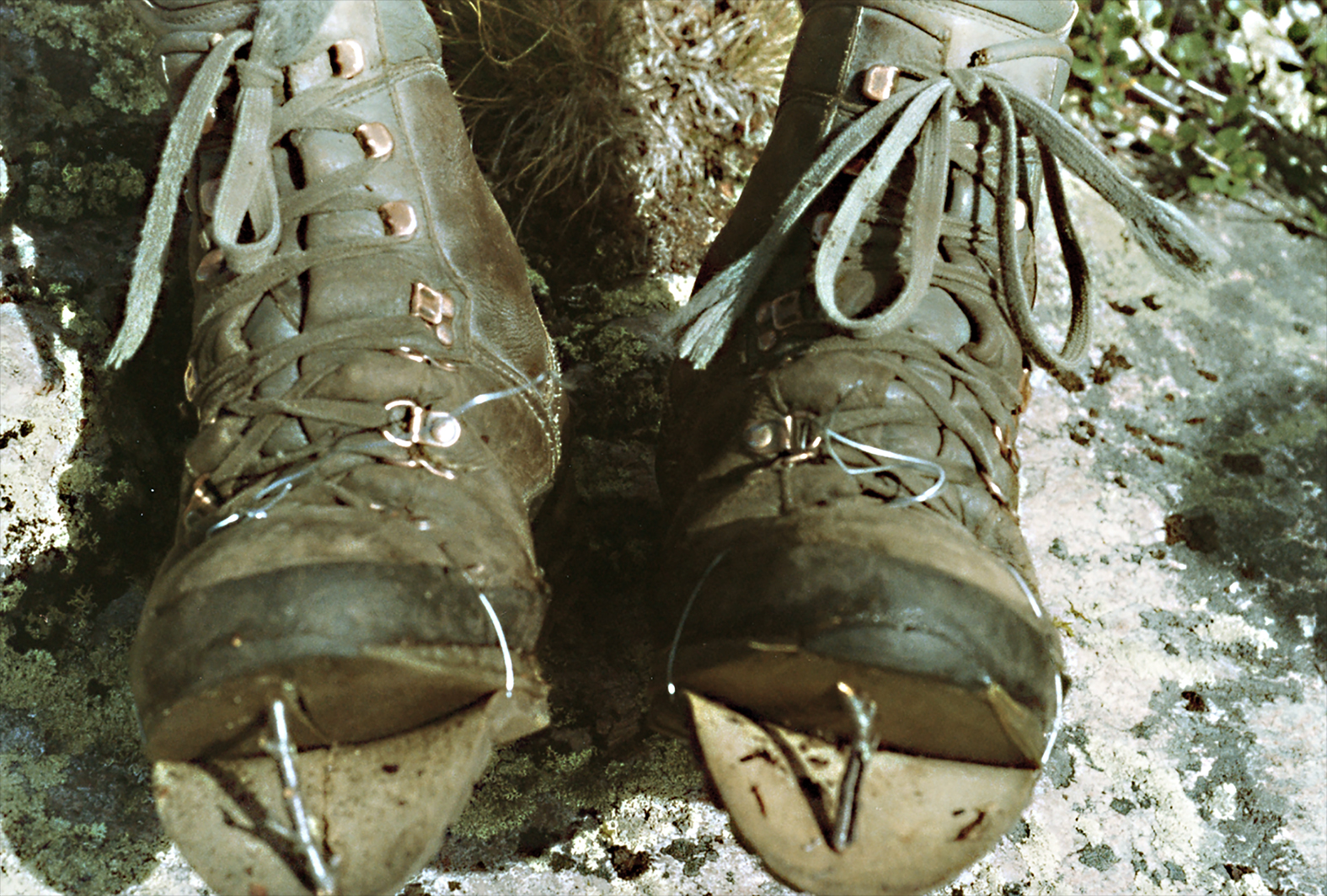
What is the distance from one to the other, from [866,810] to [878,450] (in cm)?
43

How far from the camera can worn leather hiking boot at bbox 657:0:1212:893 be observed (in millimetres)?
1160

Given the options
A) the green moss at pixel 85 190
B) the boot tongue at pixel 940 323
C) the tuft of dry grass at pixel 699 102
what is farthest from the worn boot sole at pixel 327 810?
the tuft of dry grass at pixel 699 102

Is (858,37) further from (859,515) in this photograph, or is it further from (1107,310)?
(1107,310)

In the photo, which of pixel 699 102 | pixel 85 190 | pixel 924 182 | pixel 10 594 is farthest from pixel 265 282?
pixel 699 102

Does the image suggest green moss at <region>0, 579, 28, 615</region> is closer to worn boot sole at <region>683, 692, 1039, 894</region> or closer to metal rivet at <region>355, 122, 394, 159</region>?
metal rivet at <region>355, 122, 394, 159</region>

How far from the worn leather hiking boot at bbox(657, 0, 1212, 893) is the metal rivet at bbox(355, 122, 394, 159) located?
19.5 inches

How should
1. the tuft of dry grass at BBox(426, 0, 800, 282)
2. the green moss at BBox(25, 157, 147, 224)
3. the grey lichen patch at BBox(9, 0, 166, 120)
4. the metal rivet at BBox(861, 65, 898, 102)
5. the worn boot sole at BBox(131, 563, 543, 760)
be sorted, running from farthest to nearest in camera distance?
the tuft of dry grass at BBox(426, 0, 800, 282) → the grey lichen patch at BBox(9, 0, 166, 120) → the green moss at BBox(25, 157, 147, 224) → the metal rivet at BBox(861, 65, 898, 102) → the worn boot sole at BBox(131, 563, 543, 760)

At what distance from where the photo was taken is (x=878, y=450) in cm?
133

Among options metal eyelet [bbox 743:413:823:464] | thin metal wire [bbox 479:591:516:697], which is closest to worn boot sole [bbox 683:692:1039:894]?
thin metal wire [bbox 479:591:516:697]

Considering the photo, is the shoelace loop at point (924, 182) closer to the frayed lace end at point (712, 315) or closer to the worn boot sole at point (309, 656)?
the frayed lace end at point (712, 315)

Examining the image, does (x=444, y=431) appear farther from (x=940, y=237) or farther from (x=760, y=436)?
(x=940, y=237)

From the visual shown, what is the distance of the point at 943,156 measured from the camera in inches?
58.9

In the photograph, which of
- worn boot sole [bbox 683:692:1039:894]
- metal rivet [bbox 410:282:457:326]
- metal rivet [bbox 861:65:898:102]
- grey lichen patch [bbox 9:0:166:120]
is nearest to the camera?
worn boot sole [bbox 683:692:1039:894]

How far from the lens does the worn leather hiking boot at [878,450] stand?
3.81 feet
